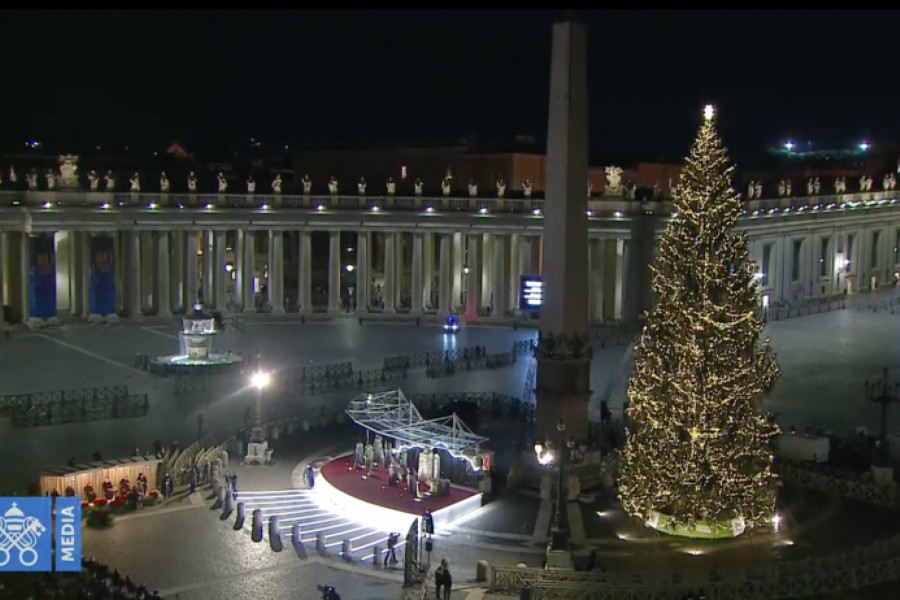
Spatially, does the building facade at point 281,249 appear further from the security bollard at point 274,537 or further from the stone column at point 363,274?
the security bollard at point 274,537

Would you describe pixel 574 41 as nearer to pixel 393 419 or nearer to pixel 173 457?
pixel 393 419

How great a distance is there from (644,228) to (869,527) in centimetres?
3926

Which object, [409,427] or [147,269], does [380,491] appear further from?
[147,269]

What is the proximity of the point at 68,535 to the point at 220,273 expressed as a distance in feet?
169

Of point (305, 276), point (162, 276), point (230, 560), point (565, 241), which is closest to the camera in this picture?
point (230, 560)

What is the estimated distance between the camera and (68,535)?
1997 centimetres

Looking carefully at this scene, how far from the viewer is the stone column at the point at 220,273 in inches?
2785

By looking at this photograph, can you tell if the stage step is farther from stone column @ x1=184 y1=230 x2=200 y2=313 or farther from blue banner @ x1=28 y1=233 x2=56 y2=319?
stone column @ x1=184 y1=230 x2=200 y2=313

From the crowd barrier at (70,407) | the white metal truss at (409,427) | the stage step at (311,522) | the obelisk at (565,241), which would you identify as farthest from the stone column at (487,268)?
the stage step at (311,522)

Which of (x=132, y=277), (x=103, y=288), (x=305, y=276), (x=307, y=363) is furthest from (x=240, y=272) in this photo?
(x=307, y=363)

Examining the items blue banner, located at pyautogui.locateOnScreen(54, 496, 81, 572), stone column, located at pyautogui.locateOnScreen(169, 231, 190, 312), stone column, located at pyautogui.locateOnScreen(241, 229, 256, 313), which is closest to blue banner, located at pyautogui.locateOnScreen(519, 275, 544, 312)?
stone column, located at pyautogui.locateOnScreen(241, 229, 256, 313)

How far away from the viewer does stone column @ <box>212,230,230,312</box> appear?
70.8 metres

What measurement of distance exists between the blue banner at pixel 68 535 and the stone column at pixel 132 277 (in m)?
48.6

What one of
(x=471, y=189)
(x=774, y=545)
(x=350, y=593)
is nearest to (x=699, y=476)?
(x=774, y=545)
